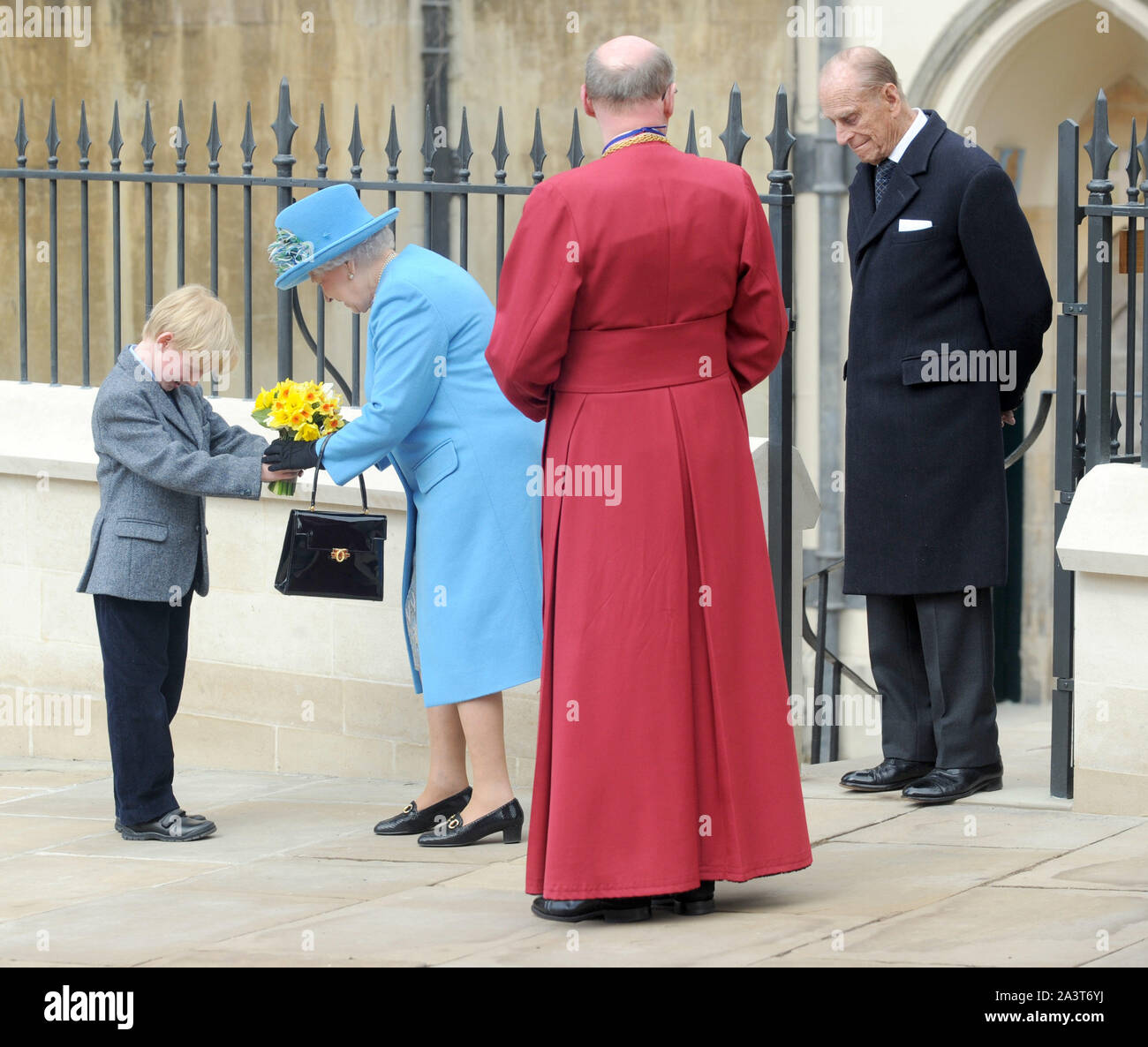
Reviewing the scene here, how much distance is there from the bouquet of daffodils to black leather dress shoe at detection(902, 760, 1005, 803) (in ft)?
6.22

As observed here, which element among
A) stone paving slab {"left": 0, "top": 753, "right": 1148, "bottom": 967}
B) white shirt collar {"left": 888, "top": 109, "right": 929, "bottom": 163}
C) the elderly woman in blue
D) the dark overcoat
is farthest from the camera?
white shirt collar {"left": 888, "top": 109, "right": 929, "bottom": 163}

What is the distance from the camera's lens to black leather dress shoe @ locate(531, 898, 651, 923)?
13.8 ft

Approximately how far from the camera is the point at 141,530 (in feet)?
17.2

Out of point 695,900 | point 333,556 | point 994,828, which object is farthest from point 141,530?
point 994,828

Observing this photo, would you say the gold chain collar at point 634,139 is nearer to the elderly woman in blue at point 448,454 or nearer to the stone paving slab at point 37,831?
the elderly woman in blue at point 448,454

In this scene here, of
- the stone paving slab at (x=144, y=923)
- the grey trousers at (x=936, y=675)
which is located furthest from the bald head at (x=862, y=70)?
the stone paving slab at (x=144, y=923)

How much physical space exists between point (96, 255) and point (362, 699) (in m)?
7.89

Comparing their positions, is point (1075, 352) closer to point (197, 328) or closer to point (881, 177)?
point (881, 177)

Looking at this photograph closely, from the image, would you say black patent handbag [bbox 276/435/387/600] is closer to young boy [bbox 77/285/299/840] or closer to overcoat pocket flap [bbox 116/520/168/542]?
young boy [bbox 77/285/299/840]

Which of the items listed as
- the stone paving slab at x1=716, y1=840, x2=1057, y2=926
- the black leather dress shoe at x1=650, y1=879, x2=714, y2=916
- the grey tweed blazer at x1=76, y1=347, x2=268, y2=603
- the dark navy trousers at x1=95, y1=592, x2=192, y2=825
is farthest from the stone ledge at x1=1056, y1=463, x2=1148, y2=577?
the dark navy trousers at x1=95, y1=592, x2=192, y2=825

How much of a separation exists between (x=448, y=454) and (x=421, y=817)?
3.47 feet

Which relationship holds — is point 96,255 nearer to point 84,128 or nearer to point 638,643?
point 84,128

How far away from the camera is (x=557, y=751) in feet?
13.8
